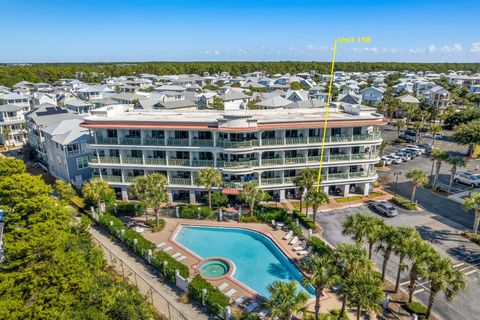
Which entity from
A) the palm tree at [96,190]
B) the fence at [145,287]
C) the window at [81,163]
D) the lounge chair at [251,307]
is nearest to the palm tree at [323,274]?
the lounge chair at [251,307]

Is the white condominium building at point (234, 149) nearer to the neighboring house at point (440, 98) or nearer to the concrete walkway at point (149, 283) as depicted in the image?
the concrete walkway at point (149, 283)

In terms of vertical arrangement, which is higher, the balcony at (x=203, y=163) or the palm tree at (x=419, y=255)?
the balcony at (x=203, y=163)

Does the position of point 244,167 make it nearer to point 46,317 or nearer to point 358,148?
point 358,148

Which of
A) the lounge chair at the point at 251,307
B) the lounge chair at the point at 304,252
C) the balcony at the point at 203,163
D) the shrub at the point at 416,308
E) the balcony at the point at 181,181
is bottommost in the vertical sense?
the lounge chair at the point at 304,252

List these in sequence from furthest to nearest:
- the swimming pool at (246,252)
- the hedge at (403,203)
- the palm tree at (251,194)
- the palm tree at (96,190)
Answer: the hedge at (403,203), the palm tree at (96,190), the palm tree at (251,194), the swimming pool at (246,252)

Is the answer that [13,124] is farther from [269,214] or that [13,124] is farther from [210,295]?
[210,295]

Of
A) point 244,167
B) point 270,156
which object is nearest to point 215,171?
point 244,167

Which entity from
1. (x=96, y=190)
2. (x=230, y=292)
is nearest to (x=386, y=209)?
(x=230, y=292)
